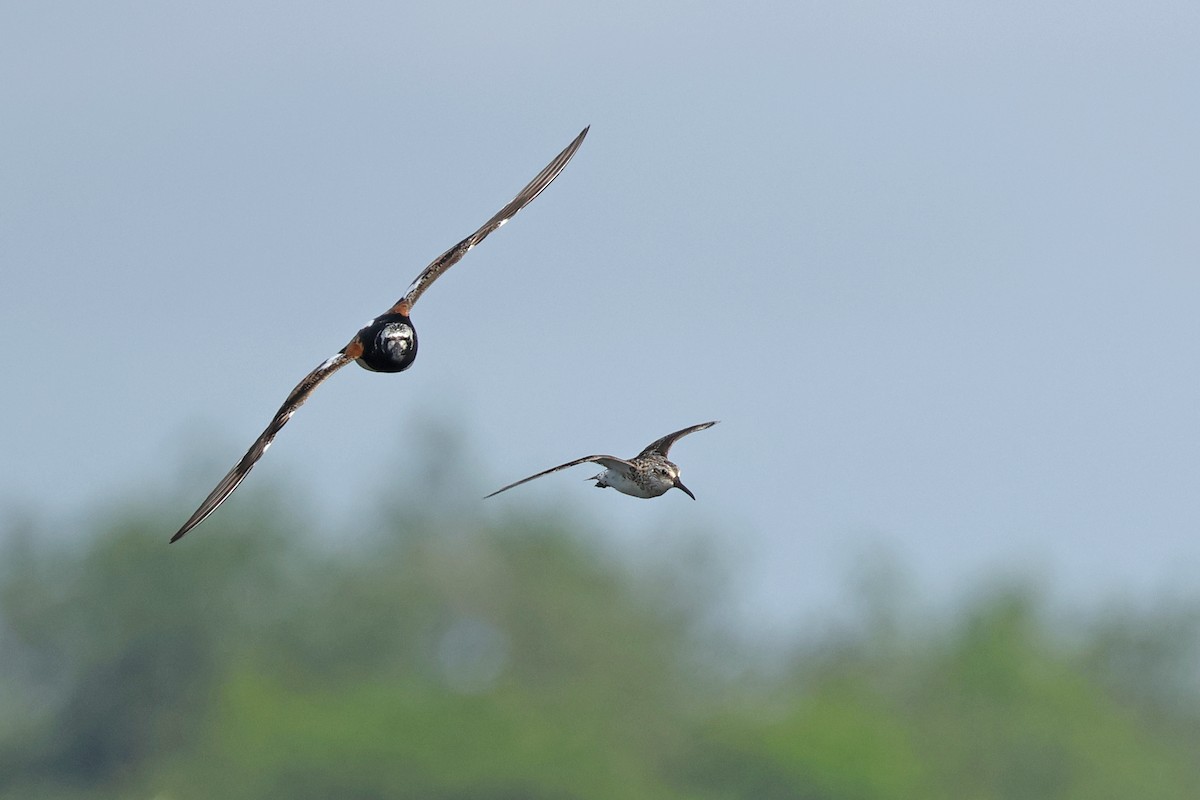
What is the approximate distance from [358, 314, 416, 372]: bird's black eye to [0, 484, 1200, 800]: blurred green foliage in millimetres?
61664

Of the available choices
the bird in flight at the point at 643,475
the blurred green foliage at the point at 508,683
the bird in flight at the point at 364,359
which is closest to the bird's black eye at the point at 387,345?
the bird in flight at the point at 364,359

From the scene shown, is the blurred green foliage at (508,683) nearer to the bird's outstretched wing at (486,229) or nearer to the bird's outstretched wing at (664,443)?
the bird's outstretched wing at (486,229)

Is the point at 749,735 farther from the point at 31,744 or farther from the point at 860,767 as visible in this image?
the point at 31,744

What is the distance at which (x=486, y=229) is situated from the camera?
27.2 meters

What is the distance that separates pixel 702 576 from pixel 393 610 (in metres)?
21.8

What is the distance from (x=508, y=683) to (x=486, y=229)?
8081 cm

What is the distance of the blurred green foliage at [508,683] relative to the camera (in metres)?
92.0

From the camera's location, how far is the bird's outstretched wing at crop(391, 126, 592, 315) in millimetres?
26266

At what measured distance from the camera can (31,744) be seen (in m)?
118

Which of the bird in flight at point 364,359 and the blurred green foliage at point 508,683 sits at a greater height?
the blurred green foliage at point 508,683

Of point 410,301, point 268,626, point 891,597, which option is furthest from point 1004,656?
point 410,301

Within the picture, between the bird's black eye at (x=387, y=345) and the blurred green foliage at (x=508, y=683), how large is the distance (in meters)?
61.7

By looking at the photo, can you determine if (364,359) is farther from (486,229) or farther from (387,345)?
(486,229)

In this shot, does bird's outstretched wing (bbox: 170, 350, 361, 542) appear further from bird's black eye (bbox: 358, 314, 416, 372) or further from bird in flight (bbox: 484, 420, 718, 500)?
bird in flight (bbox: 484, 420, 718, 500)
